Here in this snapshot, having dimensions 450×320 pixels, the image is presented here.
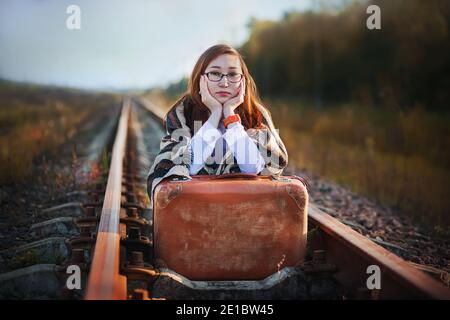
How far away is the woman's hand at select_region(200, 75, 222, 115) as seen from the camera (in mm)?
2889

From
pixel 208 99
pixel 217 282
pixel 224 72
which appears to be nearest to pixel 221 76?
pixel 224 72

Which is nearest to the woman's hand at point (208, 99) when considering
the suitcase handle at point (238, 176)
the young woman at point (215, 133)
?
the young woman at point (215, 133)

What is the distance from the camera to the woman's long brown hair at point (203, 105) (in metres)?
2.88

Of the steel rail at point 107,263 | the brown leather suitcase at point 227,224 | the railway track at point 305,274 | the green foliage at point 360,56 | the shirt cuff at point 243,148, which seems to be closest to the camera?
the steel rail at point 107,263

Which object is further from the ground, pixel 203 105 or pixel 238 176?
pixel 203 105

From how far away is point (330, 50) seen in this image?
700 inches

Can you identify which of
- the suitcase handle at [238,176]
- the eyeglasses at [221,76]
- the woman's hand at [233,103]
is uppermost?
the eyeglasses at [221,76]

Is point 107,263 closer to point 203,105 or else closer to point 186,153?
point 186,153

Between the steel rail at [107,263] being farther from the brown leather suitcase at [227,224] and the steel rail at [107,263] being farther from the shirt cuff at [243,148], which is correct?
the shirt cuff at [243,148]

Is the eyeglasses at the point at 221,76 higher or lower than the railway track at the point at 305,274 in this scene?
higher

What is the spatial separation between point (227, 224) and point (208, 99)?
0.68 meters

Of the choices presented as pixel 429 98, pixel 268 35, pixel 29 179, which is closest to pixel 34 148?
pixel 29 179

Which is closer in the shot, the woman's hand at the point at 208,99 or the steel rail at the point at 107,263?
the steel rail at the point at 107,263

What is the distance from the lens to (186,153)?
112 inches
